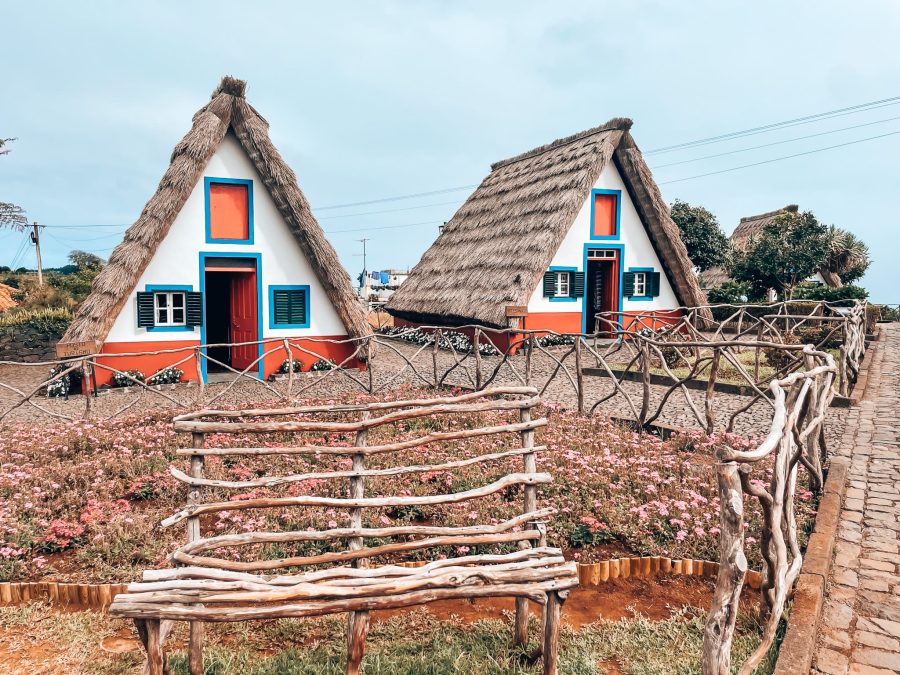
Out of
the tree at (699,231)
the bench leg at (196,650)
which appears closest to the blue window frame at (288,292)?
the bench leg at (196,650)

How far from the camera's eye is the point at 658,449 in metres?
5.79

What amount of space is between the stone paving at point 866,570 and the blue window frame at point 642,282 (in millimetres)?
9509

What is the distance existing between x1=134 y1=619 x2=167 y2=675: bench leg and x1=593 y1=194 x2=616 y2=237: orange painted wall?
1451 centimetres

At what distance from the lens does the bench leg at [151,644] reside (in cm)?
236

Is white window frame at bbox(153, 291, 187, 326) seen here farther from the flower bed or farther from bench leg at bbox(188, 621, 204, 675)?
bench leg at bbox(188, 621, 204, 675)

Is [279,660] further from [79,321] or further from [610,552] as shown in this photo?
[79,321]

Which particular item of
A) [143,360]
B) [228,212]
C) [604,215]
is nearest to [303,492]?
[143,360]

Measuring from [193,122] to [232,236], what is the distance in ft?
8.55

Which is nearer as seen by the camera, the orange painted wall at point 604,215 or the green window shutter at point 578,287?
the green window shutter at point 578,287

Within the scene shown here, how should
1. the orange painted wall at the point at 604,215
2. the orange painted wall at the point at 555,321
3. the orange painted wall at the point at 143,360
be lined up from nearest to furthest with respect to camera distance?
the orange painted wall at the point at 143,360, the orange painted wall at the point at 555,321, the orange painted wall at the point at 604,215

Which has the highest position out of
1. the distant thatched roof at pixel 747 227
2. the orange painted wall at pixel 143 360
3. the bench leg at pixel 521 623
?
the distant thatched roof at pixel 747 227

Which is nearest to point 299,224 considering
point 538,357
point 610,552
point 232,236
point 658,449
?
point 232,236

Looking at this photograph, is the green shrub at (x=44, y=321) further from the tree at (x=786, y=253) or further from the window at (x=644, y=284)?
the tree at (x=786, y=253)

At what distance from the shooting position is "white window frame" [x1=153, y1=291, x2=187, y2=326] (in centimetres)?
1124
